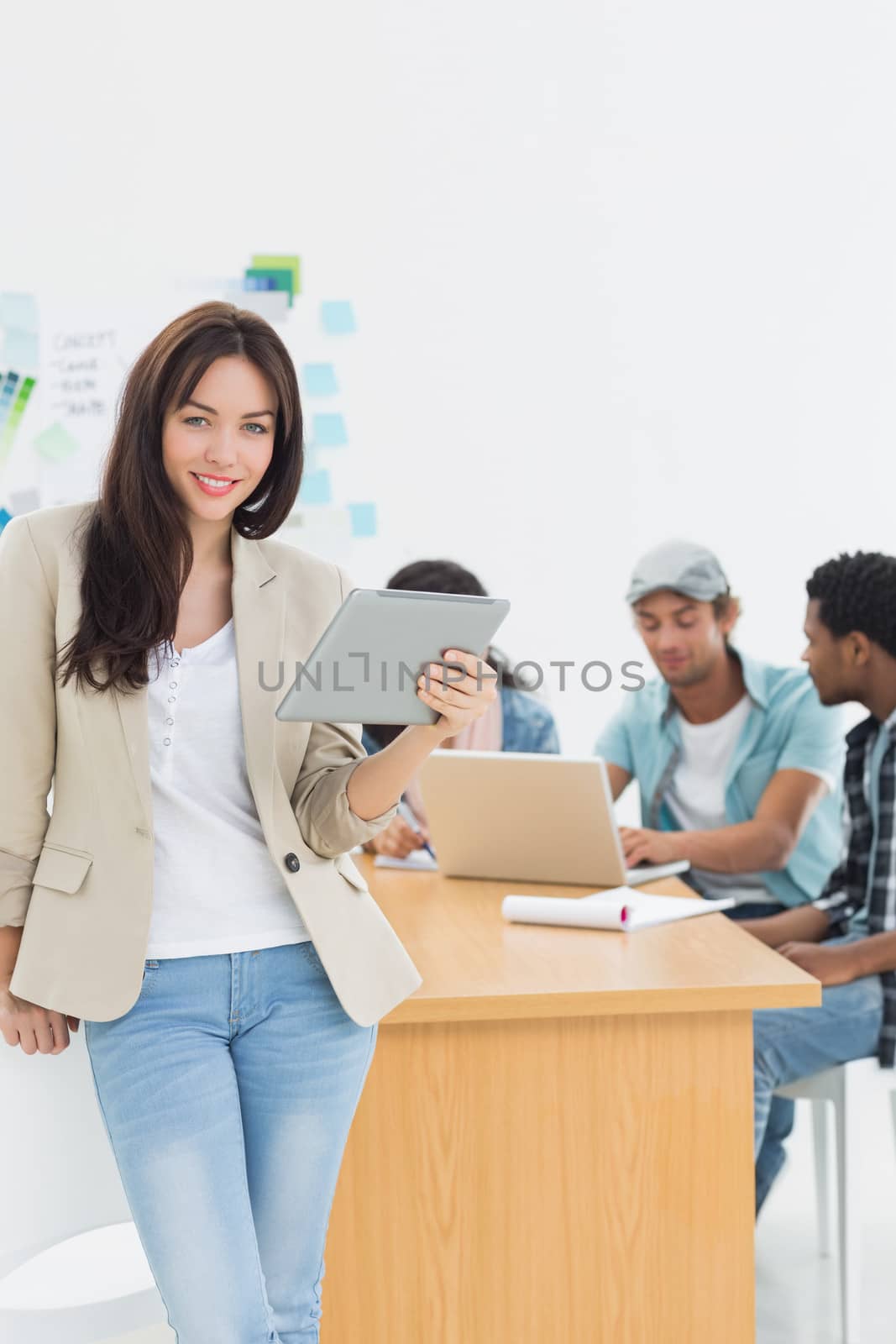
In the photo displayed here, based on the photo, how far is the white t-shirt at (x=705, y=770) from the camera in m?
2.74

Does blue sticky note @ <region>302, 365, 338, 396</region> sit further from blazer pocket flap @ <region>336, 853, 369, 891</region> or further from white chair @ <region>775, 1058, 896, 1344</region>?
blazer pocket flap @ <region>336, 853, 369, 891</region>

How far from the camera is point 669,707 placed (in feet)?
9.29

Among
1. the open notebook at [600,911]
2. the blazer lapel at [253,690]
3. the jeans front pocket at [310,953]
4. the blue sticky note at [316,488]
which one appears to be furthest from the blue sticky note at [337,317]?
the jeans front pocket at [310,953]

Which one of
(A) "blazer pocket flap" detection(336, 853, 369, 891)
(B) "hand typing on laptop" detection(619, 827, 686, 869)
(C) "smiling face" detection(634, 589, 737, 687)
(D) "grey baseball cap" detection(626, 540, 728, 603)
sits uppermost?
(D) "grey baseball cap" detection(626, 540, 728, 603)

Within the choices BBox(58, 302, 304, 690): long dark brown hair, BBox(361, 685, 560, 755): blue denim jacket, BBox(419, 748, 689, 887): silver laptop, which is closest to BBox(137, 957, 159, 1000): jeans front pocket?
BBox(58, 302, 304, 690): long dark brown hair

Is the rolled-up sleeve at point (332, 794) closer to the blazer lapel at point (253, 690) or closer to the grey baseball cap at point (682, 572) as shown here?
the blazer lapel at point (253, 690)

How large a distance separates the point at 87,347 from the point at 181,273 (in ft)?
1.01

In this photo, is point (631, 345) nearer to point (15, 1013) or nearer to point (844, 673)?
point (844, 673)

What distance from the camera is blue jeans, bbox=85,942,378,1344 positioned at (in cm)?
118

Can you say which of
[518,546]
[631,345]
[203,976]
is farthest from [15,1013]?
[631,345]

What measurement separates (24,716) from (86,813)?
105 millimetres

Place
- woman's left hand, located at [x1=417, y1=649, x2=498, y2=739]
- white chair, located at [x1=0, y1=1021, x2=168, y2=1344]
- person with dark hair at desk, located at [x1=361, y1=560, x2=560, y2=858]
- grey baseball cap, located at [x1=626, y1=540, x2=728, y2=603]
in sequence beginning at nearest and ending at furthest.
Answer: woman's left hand, located at [x1=417, y1=649, x2=498, y2=739] → white chair, located at [x1=0, y1=1021, x2=168, y2=1344] → grey baseball cap, located at [x1=626, y1=540, x2=728, y2=603] → person with dark hair at desk, located at [x1=361, y1=560, x2=560, y2=858]

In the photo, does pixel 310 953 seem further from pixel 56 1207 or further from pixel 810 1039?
pixel 810 1039

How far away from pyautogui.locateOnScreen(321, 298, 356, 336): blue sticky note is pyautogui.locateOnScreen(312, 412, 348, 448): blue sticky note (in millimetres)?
215
